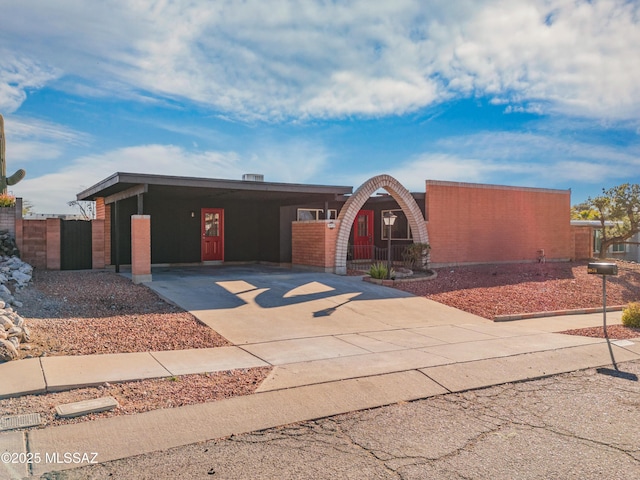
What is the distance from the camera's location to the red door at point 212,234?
67.7ft

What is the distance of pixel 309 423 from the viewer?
5.09 metres

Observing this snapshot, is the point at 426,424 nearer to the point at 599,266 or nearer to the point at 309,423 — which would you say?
the point at 309,423

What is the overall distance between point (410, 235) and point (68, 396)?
16.6m

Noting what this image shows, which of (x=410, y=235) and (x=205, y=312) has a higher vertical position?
(x=410, y=235)

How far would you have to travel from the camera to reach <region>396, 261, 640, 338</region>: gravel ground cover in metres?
12.8

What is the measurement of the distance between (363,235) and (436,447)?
→ 59.3ft

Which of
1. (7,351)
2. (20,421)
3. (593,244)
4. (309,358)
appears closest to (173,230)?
(7,351)

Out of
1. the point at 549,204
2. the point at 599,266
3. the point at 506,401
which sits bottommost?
the point at 506,401

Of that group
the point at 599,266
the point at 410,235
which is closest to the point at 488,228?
the point at 410,235

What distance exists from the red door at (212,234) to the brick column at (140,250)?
6216mm

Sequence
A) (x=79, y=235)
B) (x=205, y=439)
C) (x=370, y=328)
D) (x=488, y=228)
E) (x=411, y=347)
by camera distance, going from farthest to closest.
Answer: (x=488, y=228)
(x=79, y=235)
(x=370, y=328)
(x=411, y=347)
(x=205, y=439)

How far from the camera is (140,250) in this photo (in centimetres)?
1419

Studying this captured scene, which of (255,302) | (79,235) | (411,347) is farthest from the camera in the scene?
(79,235)

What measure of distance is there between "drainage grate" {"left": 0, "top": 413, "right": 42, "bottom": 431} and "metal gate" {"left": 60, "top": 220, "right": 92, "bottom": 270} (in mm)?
13559
